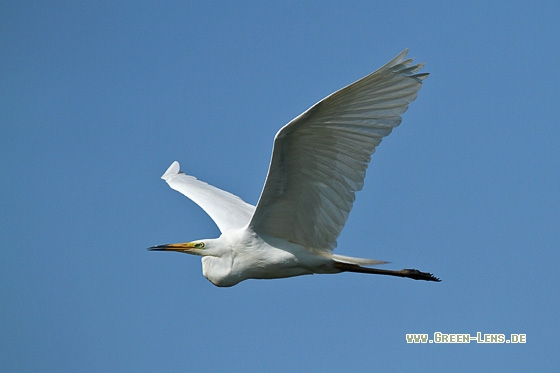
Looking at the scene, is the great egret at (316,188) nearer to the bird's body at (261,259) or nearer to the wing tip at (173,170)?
the bird's body at (261,259)

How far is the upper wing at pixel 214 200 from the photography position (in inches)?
415

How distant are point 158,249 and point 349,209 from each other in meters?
2.45

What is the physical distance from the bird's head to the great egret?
0.4 inches

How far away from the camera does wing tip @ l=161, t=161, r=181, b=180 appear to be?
1295 cm

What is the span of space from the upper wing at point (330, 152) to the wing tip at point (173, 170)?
174 inches

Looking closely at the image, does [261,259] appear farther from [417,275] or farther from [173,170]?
[173,170]

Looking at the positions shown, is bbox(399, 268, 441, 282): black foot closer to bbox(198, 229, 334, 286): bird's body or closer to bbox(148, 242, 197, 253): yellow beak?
bbox(198, 229, 334, 286): bird's body

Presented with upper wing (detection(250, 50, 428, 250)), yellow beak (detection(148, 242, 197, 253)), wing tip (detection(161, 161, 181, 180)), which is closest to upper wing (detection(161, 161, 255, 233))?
wing tip (detection(161, 161, 181, 180))

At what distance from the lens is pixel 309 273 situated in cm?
912

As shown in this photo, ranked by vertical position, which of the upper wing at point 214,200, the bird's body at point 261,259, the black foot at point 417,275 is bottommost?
the bird's body at point 261,259

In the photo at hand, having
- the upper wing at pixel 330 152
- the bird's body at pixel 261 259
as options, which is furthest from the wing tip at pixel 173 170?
the upper wing at pixel 330 152

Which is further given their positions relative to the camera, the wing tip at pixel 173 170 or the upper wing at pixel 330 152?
the wing tip at pixel 173 170

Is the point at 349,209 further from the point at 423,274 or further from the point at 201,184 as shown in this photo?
the point at 201,184

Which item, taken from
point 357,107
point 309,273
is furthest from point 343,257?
point 357,107
